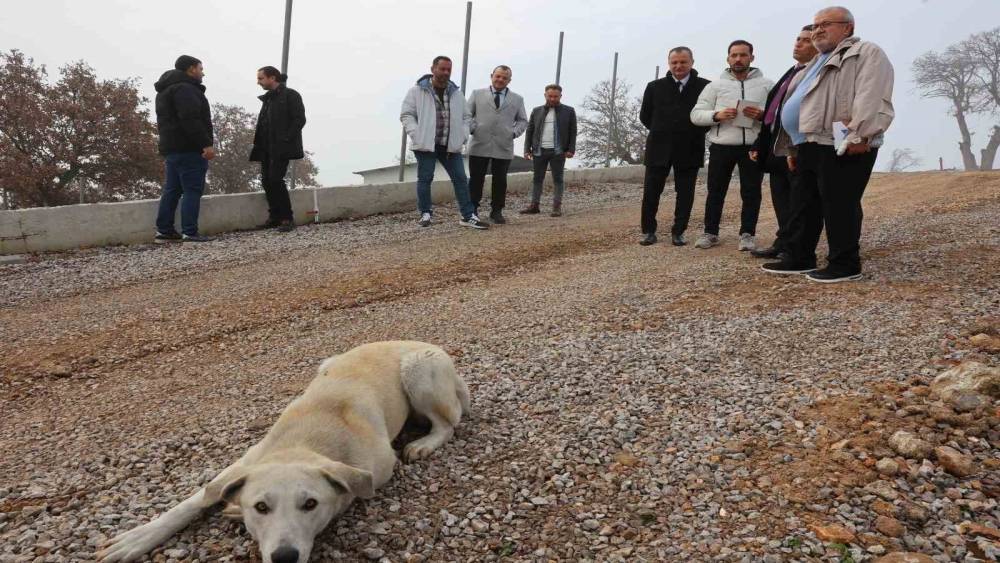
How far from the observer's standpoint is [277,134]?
28.1 feet

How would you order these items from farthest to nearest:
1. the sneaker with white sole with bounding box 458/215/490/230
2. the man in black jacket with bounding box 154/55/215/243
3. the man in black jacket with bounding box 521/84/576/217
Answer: the man in black jacket with bounding box 521/84/576/217
the sneaker with white sole with bounding box 458/215/490/230
the man in black jacket with bounding box 154/55/215/243

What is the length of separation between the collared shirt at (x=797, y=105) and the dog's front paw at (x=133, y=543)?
5060 mm

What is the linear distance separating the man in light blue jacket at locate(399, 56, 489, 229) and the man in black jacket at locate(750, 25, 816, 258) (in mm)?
4197

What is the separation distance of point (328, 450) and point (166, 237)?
6819 mm

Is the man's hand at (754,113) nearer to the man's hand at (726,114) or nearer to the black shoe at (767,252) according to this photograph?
Answer: the man's hand at (726,114)

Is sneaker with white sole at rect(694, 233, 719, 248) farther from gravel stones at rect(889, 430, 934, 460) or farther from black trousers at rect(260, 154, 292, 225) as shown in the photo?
black trousers at rect(260, 154, 292, 225)

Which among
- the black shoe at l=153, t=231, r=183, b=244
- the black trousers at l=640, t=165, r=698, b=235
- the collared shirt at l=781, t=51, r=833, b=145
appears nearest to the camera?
the collared shirt at l=781, t=51, r=833, b=145

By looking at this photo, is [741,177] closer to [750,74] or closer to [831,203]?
[750,74]

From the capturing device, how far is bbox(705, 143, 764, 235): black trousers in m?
6.20

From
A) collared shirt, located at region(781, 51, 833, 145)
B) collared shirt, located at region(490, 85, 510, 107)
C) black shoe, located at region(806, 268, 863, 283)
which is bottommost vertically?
black shoe, located at region(806, 268, 863, 283)

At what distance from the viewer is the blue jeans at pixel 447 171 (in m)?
8.57

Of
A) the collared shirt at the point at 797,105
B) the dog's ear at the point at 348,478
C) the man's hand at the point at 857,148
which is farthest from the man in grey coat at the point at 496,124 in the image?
the dog's ear at the point at 348,478

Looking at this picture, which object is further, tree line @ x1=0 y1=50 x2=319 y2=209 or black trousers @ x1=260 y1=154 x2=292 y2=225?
tree line @ x1=0 y1=50 x2=319 y2=209

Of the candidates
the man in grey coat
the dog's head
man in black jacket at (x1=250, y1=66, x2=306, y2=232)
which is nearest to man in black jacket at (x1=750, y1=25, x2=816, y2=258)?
the man in grey coat
